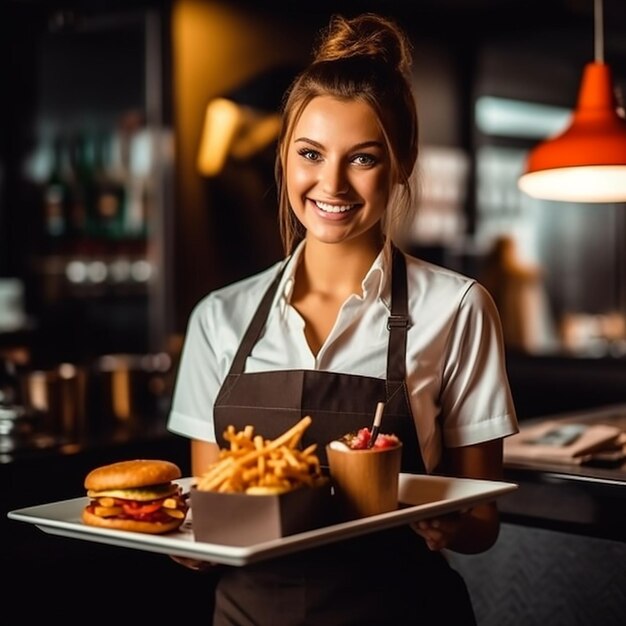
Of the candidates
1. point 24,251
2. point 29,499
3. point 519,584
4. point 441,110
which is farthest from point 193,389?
point 441,110

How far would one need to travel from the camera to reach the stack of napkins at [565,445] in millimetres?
2457

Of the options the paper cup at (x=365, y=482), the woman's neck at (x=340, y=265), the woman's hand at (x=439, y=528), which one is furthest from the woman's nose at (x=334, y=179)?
the woman's hand at (x=439, y=528)

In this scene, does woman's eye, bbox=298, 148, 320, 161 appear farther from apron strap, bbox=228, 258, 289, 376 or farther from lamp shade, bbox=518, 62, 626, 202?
lamp shade, bbox=518, 62, 626, 202

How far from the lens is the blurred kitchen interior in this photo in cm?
461

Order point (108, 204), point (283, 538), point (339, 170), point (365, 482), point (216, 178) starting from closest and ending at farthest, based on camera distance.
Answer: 1. point (283, 538)
2. point (365, 482)
3. point (339, 170)
4. point (216, 178)
5. point (108, 204)

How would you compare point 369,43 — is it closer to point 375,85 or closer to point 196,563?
point 375,85

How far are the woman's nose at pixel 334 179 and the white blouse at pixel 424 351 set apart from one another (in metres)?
0.18

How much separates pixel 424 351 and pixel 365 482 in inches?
13.5

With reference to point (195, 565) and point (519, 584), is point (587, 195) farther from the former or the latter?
point (195, 565)

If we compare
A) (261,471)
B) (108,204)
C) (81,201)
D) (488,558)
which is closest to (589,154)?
(488,558)

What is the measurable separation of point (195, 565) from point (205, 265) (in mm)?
3047

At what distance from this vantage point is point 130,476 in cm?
168

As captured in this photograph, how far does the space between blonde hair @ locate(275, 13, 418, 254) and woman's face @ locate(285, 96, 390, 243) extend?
0.02 m

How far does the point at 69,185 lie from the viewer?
529cm
